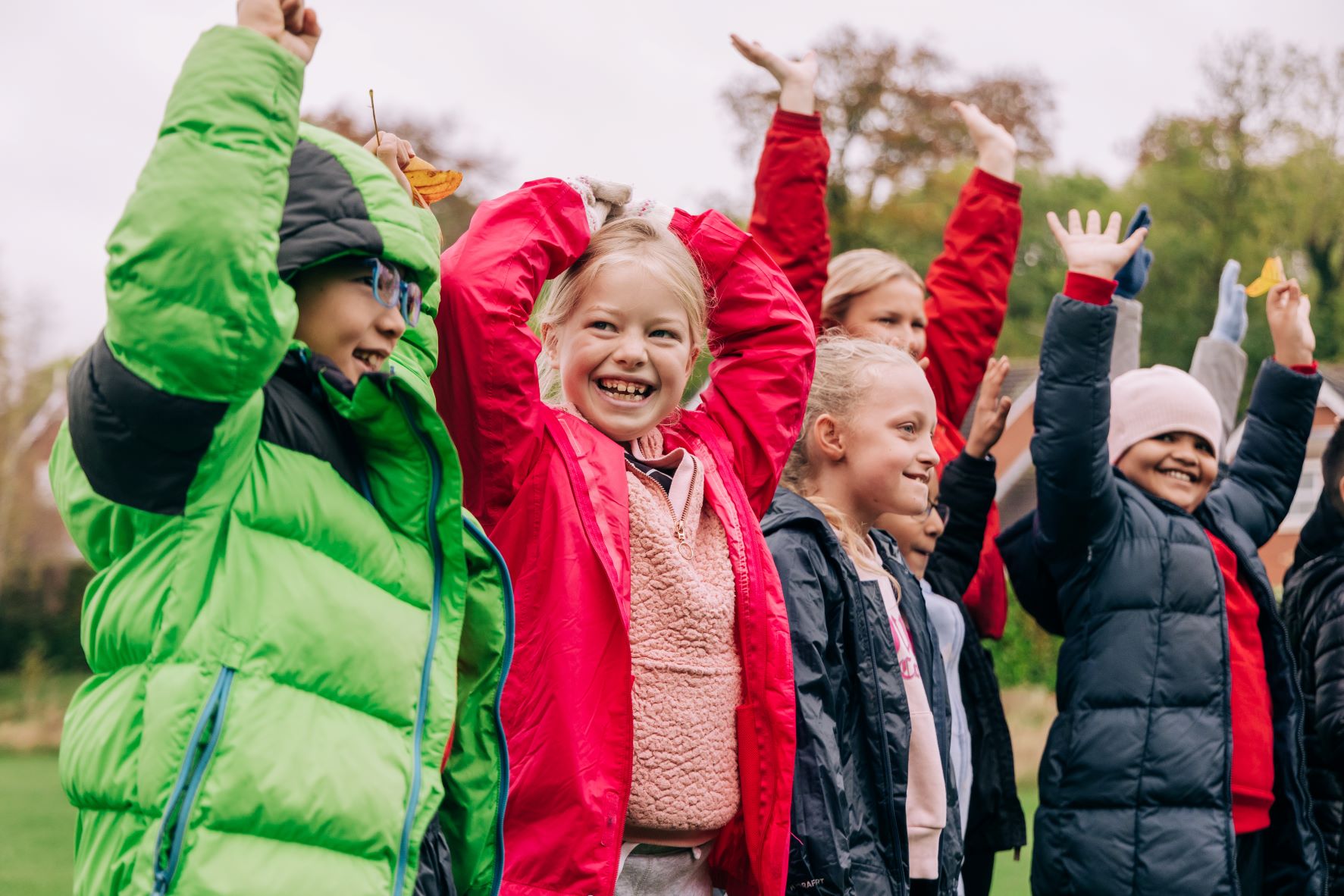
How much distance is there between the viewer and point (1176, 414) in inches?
175

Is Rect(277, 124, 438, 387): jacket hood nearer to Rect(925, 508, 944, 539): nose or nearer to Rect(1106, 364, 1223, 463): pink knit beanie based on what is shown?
Rect(925, 508, 944, 539): nose

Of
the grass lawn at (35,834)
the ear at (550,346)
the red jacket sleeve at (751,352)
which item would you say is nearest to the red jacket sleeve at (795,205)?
the red jacket sleeve at (751,352)

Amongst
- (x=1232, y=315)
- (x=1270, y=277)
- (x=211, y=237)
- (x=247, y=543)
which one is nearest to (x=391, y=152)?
(x=211, y=237)

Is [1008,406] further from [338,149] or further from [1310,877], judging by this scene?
[338,149]

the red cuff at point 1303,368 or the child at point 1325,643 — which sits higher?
the red cuff at point 1303,368

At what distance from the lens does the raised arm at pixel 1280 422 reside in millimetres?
4801

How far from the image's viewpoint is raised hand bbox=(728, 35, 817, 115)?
431cm

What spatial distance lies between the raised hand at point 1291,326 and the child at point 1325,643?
1.43 ft

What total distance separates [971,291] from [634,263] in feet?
6.70

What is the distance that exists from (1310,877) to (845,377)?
79.0 inches

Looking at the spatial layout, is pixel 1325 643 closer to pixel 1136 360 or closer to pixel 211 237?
pixel 1136 360

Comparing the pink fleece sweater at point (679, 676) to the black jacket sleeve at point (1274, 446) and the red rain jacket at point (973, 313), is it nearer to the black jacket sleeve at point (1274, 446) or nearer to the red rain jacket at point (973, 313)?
the red rain jacket at point (973, 313)

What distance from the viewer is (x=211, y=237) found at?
177 cm

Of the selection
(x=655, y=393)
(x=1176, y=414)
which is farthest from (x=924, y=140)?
(x=655, y=393)
